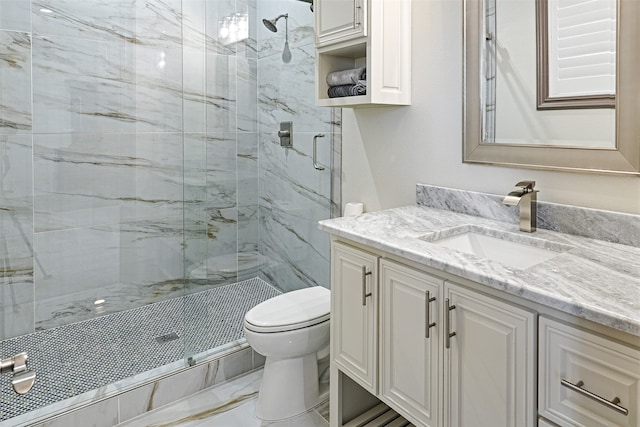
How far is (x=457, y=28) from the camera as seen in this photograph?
64.9 inches

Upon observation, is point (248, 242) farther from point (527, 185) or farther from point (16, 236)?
point (527, 185)

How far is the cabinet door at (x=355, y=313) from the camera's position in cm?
141

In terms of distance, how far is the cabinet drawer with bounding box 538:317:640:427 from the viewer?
2.72 feet

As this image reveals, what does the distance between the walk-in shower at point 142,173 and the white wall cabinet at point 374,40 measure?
0.51 m

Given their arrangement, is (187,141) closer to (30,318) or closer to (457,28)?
(30,318)

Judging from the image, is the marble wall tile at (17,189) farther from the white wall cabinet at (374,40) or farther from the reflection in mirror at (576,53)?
the reflection in mirror at (576,53)

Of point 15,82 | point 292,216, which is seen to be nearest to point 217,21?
point 15,82

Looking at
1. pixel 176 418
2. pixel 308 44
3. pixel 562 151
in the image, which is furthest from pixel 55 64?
pixel 562 151

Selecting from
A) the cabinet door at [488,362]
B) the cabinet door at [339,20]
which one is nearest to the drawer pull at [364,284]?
the cabinet door at [488,362]

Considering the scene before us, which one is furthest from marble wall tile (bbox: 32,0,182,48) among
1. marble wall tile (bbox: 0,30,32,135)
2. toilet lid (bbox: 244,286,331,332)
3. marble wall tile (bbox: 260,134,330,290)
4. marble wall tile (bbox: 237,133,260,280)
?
toilet lid (bbox: 244,286,331,332)

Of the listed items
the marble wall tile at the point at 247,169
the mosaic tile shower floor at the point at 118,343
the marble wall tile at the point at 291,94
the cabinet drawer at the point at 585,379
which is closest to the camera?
the cabinet drawer at the point at 585,379

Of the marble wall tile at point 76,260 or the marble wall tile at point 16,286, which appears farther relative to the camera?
the marble wall tile at point 76,260

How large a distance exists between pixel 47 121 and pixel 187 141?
0.73m

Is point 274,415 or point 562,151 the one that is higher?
point 562,151
